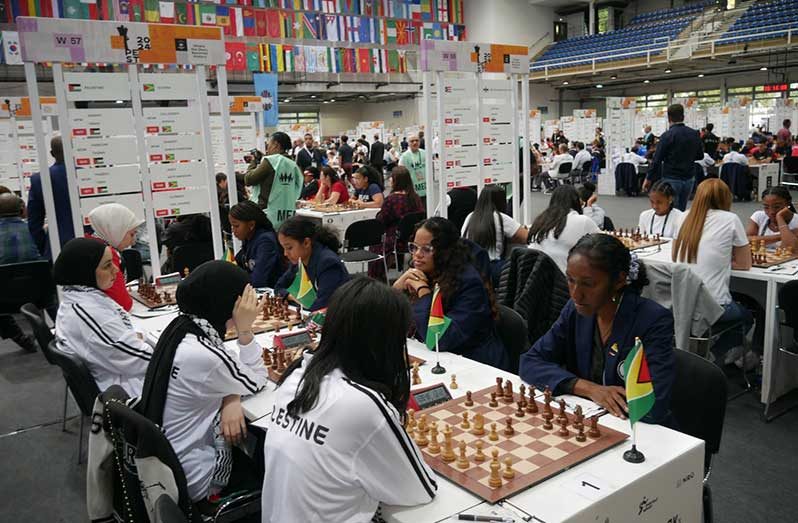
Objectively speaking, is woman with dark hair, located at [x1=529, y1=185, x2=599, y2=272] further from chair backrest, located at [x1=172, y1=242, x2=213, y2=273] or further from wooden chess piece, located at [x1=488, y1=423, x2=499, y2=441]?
chair backrest, located at [x1=172, y1=242, x2=213, y2=273]

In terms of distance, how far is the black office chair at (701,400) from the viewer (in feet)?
6.71

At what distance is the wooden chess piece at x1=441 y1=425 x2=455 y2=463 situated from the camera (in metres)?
1.71

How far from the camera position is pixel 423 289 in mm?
2920

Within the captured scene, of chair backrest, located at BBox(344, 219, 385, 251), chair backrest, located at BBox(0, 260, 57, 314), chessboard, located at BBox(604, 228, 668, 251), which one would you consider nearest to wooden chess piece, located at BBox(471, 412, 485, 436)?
chessboard, located at BBox(604, 228, 668, 251)

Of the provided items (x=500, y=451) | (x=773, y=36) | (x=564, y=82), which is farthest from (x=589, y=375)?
(x=564, y=82)

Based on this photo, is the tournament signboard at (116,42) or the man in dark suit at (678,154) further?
the man in dark suit at (678,154)

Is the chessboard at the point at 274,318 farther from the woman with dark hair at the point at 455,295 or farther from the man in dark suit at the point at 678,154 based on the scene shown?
the man in dark suit at the point at 678,154

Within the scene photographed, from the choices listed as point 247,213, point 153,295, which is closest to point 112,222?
point 153,295

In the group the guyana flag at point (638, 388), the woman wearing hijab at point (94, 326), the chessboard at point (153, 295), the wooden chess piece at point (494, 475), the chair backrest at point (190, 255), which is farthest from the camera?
the chair backrest at point (190, 255)

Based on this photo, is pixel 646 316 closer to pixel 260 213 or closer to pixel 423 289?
pixel 423 289

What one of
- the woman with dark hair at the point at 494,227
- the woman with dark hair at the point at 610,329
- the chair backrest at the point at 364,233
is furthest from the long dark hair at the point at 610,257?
the chair backrest at the point at 364,233

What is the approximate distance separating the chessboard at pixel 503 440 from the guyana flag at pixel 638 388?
15 cm

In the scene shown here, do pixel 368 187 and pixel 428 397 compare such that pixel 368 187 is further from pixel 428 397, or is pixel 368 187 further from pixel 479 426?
pixel 479 426

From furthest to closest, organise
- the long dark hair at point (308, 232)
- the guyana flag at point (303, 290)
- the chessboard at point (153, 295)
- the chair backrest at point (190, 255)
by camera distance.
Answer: the chair backrest at point (190, 255)
the chessboard at point (153, 295)
the long dark hair at point (308, 232)
the guyana flag at point (303, 290)
